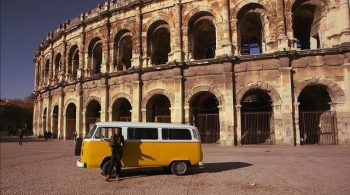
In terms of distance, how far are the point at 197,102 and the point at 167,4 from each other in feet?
23.8

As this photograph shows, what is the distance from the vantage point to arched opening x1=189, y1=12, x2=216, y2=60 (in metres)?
17.4

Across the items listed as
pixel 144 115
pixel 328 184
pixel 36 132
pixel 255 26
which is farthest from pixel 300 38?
pixel 36 132

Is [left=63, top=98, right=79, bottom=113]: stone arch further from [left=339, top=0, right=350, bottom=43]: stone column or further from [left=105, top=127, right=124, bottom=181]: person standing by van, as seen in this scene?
[left=339, top=0, right=350, bottom=43]: stone column

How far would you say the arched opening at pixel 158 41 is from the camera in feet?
61.3

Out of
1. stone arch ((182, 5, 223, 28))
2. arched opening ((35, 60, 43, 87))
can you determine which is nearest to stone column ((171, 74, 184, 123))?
stone arch ((182, 5, 223, 28))

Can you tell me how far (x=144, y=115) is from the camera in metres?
17.7

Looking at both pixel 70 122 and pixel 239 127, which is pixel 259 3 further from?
pixel 70 122

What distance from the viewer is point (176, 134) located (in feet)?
24.7

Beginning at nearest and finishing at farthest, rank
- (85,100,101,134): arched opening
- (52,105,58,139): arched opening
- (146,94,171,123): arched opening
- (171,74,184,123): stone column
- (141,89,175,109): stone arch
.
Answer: (171,74,184,123): stone column, (141,89,175,109): stone arch, (146,94,171,123): arched opening, (85,100,101,134): arched opening, (52,105,58,139): arched opening

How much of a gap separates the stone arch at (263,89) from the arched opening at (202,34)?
4.42 meters

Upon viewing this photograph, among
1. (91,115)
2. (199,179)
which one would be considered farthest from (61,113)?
(199,179)

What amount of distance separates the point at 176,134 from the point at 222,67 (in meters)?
9.28

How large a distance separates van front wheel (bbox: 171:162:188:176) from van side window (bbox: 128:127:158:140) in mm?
960

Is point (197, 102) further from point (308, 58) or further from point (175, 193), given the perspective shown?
point (175, 193)
